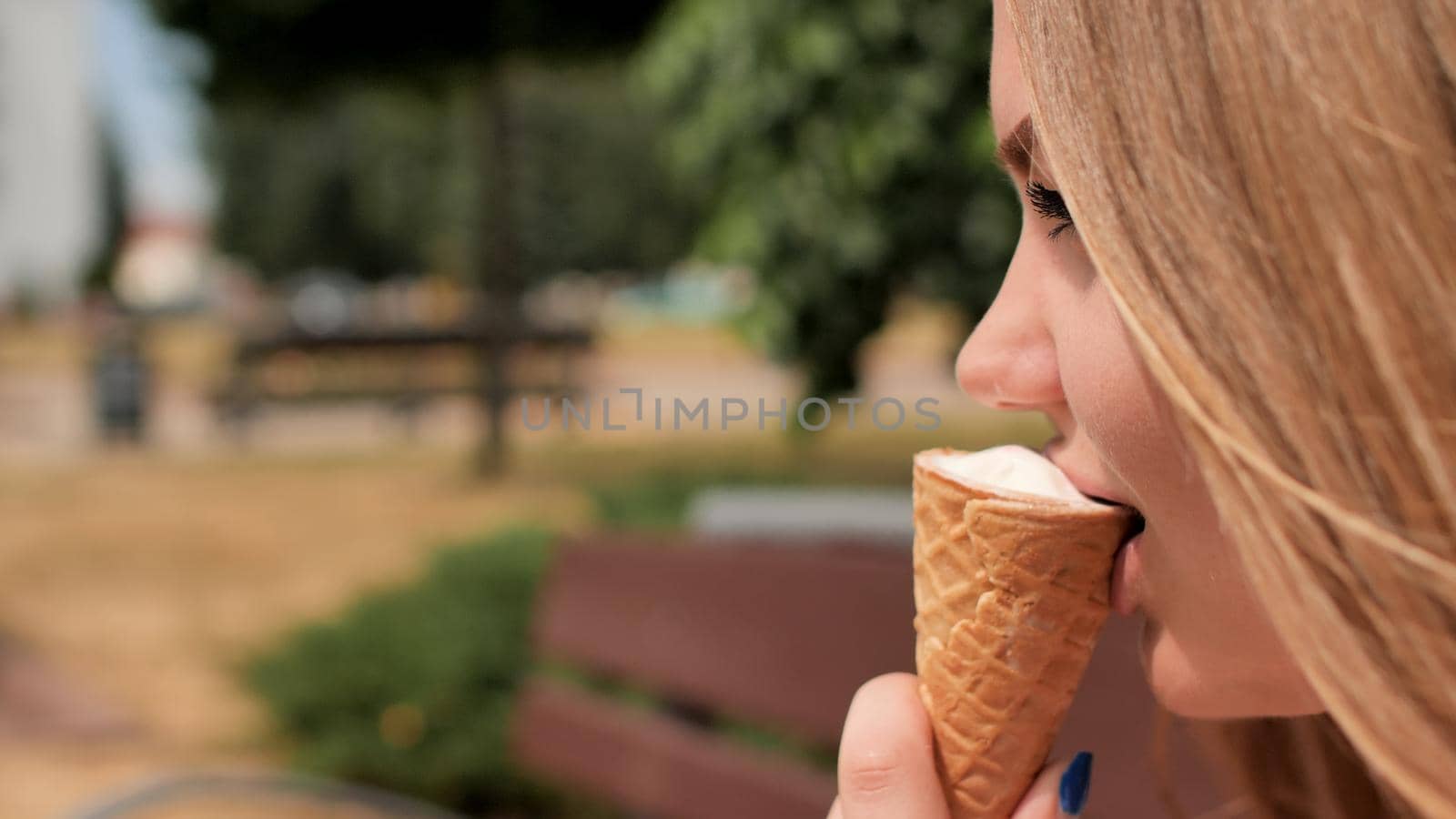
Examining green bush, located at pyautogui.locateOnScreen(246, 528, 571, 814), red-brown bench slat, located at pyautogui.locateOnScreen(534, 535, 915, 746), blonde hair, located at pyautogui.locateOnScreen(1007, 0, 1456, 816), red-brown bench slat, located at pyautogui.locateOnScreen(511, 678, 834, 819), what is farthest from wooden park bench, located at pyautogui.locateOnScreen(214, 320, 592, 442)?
blonde hair, located at pyautogui.locateOnScreen(1007, 0, 1456, 816)

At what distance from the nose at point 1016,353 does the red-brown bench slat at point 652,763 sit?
1309 millimetres

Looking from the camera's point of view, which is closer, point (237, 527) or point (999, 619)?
point (999, 619)

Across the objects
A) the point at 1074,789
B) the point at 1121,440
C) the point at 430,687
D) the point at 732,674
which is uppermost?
the point at 1121,440

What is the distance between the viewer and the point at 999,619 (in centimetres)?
86

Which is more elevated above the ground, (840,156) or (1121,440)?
(840,156)

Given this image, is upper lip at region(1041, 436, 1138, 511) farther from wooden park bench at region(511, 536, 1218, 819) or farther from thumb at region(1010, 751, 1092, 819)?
wooden park bench at region(511, 536, 1218, 819)

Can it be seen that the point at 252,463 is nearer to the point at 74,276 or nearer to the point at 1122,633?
the point at 1122,633

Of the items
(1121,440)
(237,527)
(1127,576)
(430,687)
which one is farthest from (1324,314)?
(237,527)

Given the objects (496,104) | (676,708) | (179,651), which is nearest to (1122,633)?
(676,708)

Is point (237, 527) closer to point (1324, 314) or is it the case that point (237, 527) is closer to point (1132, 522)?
point (1132, 522)

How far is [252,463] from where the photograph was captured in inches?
429

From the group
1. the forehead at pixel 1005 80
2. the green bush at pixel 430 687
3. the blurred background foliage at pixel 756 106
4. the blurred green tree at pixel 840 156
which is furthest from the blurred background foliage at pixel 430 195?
the forehead at pixel 1005 80

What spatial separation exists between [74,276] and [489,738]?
39919 mm

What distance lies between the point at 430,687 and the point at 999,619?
3.56m
